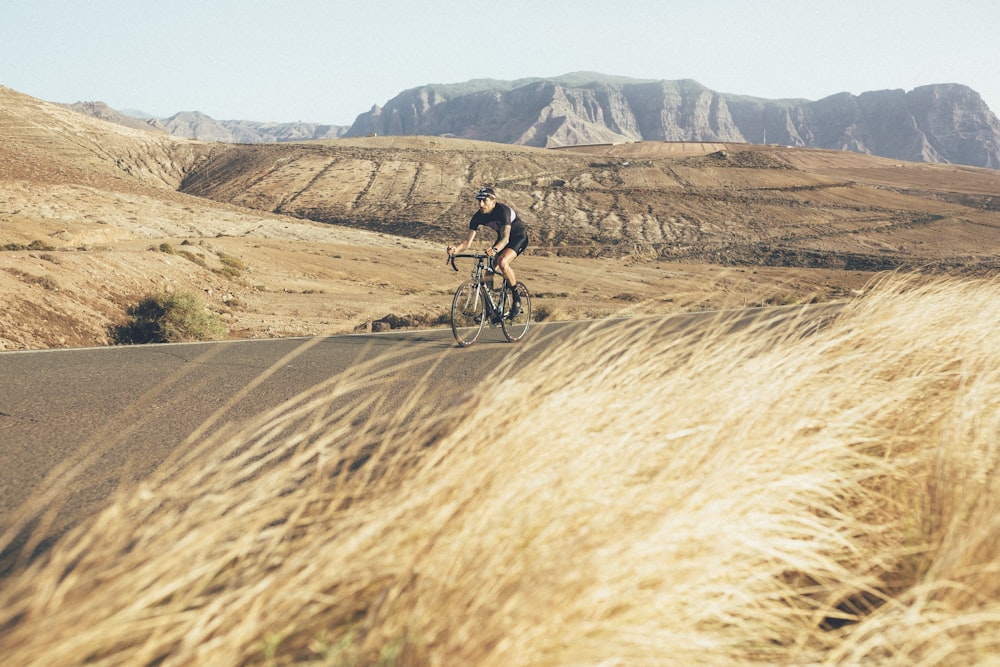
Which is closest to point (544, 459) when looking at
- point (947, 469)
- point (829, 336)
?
point (947, 469)

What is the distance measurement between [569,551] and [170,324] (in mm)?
11934

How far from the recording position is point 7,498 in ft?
13.9

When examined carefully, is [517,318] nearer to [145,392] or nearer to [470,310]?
[470,310]

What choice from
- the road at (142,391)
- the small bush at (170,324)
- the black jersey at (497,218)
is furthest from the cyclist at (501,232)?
the small bush at (170,324)

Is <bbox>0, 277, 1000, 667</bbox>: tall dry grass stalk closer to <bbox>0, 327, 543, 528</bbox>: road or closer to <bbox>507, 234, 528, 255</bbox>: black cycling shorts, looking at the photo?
<bbox>0, 327, 543, 528</bbox>: road

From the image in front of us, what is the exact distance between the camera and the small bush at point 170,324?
12492 mm

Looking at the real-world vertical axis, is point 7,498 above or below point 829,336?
below

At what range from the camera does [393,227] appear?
48.5 meters

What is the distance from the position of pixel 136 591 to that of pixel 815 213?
183 ft

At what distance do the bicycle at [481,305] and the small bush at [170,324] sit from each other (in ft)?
16.0

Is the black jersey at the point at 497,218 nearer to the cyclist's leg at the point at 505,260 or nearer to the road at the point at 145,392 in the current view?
the cyclist's leg at the point at 505,260

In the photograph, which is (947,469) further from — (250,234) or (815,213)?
(815,213)

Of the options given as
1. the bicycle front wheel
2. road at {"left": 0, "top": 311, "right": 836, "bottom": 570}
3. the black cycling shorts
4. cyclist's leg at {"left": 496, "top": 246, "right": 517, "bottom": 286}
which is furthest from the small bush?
the black cycling shorts

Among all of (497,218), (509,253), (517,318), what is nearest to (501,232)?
(497,218)
